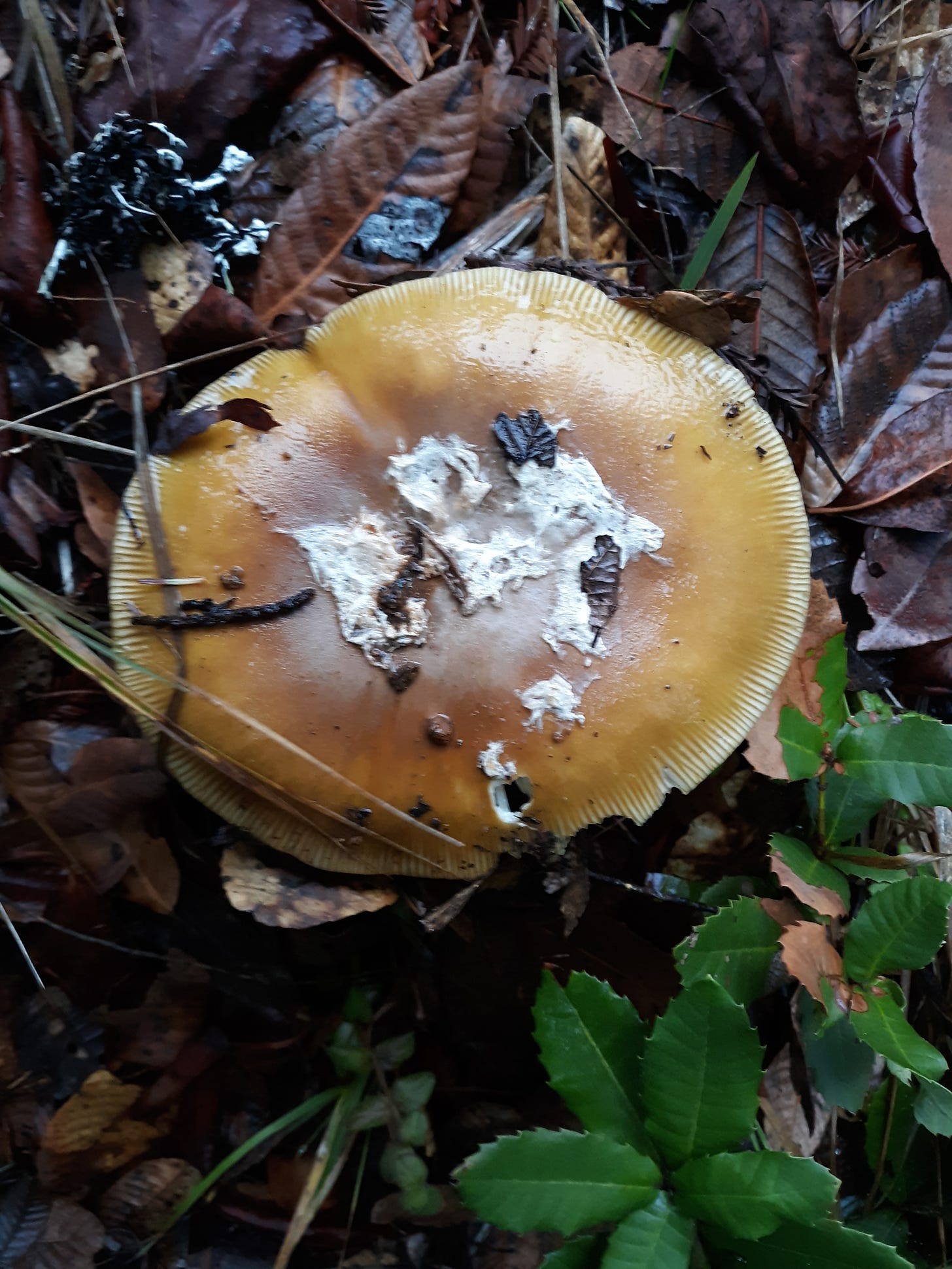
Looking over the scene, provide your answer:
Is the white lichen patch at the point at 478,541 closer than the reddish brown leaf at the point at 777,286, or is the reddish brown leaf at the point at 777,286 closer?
the white lichen patch at the point at 478,541

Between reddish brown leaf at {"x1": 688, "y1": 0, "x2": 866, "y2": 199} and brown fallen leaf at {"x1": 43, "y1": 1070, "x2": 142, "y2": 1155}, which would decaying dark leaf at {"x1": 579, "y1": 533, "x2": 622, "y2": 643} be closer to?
reddish brown leaf at {"x1": 688, "y1": 0, "x2": 866, "y2": 199}

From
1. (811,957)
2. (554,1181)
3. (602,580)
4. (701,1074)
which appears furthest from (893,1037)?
(602,580)

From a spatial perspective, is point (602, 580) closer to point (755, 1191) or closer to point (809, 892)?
Result: point (809, 892)

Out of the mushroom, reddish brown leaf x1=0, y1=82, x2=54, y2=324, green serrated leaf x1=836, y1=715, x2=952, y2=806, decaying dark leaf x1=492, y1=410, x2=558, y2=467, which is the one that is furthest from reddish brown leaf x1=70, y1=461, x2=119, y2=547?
green serrated leaf x1=836, y1=715, x2=952, y2=806

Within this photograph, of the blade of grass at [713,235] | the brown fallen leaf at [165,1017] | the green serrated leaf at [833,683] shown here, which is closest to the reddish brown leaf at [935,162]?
the blade of grass at [713,235]

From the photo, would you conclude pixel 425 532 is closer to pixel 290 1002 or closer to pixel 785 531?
pixel 785 531

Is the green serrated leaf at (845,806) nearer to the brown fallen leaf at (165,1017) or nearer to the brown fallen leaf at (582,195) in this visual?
the brown fallen leaf at (582,195)

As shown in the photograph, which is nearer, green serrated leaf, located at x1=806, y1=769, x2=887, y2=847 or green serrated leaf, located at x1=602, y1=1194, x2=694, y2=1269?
green serrated leaf, located at x1=602, y1=1194, x2=694, y2=1269
